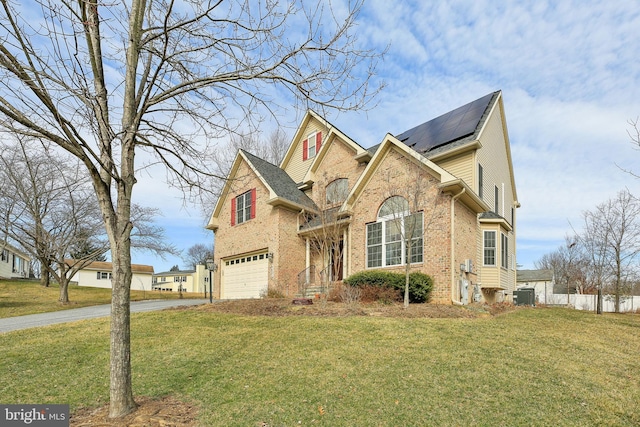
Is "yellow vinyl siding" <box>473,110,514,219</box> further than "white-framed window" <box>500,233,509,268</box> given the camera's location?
Yes

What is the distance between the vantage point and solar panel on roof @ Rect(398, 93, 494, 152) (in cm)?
1581

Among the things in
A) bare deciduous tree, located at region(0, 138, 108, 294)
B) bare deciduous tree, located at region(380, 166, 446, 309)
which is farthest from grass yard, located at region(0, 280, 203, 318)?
bare deciduous tree, located at region(380, 166, 446, 309)

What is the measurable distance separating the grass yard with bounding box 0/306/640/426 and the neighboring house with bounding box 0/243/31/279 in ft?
119

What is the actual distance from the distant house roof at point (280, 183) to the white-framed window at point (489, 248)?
7.53m

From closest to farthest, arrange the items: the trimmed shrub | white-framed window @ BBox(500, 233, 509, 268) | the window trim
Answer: the trimmed shrub, the window trim, white-framed window @ BBox(500, 233, 509, 268)

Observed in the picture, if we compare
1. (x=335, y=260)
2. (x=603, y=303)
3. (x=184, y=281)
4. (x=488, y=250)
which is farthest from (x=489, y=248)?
(x=184, y=281)

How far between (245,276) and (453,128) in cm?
1266

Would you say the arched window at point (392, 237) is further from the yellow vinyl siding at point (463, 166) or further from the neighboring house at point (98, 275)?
the neighboring house at point (98, 275)

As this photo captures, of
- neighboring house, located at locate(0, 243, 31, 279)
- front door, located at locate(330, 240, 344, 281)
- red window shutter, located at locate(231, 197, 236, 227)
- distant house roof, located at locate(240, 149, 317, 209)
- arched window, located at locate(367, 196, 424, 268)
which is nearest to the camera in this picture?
arched window, located at locate(367, 196, 424, 268)

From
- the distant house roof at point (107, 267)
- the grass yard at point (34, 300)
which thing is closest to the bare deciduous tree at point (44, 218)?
the grass yard at point (34, 300)

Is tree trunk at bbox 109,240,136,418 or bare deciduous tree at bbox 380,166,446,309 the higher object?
bare deciduous tree at bbox 380,166,446,309

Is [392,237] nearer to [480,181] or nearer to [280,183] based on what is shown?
[480,181]

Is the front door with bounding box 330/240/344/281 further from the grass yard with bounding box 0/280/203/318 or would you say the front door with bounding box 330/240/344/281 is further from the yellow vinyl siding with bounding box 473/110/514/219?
the grass yard with bounding box 0/280/203/318

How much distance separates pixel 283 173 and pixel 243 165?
264 cm
